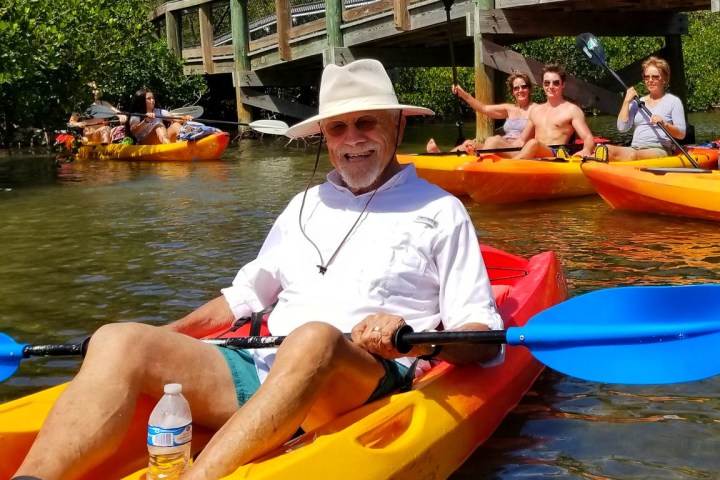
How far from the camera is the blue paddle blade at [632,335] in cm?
276

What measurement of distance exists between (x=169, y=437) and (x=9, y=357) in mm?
920

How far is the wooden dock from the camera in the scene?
11102mm

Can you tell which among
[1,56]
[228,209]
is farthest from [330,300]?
[1,56]

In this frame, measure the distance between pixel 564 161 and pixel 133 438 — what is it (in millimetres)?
6276

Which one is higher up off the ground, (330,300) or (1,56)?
(1,56)

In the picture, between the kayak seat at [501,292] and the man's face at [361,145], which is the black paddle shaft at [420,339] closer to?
the man's face at [361,145]

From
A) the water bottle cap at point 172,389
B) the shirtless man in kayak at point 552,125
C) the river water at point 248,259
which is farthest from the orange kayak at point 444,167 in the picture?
the water bottle cap at point 172,389

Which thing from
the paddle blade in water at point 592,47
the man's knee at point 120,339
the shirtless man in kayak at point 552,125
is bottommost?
the man's knee at point 120,339

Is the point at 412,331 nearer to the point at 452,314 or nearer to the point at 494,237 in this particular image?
the point at 452,314

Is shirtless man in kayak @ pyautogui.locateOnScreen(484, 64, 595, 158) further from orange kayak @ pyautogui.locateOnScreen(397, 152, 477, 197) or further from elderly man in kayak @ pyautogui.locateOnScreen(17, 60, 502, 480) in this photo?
elderly man in kayak @ pyautogui.locateOnScreen(17, 60, 502, 480)

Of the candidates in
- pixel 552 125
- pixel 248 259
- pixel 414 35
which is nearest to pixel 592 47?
pixel 552 125

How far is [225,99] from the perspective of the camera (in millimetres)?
20781

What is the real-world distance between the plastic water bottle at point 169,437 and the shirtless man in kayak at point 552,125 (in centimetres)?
642

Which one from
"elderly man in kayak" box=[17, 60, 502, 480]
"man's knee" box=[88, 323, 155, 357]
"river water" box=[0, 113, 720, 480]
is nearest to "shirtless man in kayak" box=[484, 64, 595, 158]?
"river water" box=[0, 113, 720, 480]
